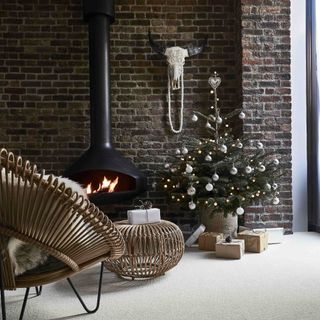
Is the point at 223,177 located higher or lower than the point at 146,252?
higher

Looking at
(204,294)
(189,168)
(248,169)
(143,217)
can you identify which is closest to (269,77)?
(248,169)

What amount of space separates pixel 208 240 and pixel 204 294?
1.26m

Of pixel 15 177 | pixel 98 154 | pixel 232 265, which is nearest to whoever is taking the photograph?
pixel 15 177

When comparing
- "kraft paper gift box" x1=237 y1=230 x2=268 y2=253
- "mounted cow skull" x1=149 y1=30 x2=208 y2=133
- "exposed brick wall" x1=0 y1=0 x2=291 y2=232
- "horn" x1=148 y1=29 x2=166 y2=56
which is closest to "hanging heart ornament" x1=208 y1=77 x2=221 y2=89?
"exposed brick wall" x1=0 y1=0 x2=291 y2=232

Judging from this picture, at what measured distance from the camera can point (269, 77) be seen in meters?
4.39

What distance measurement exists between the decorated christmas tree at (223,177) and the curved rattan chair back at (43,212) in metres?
2.16

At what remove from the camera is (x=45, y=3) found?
4691 millimetres

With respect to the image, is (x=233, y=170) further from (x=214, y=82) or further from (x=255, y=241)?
(x=214, y=82)

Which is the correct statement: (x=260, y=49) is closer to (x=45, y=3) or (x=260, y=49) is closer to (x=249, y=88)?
(x=249, y=88)

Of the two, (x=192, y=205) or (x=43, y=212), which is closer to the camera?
(x=43, y=212)

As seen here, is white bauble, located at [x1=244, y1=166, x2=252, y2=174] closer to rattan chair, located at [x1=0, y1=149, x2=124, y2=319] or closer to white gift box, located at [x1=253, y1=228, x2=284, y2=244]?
white gift box, located at [x1=253, y1=228, x2=284, y2=244]

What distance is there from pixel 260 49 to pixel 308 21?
0.75 metres

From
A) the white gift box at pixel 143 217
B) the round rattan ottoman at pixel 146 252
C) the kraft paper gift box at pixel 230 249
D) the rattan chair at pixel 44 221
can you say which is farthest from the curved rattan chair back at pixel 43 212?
the kraft paper gift box at pixel 230 249

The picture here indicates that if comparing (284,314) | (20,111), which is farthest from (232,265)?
(20,111)
